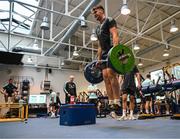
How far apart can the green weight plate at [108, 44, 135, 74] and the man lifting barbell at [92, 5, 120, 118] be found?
124mm

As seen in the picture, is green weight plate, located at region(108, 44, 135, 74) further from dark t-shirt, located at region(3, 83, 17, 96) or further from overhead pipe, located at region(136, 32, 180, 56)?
overhead pipe, located at region(136, 32, 180, 56)

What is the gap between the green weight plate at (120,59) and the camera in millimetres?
2146

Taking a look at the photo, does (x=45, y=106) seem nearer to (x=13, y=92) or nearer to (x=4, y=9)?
(x=13, y=92)

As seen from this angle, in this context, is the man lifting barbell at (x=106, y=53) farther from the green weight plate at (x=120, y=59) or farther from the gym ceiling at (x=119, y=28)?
the gym ceiling at (x=119, y=28)

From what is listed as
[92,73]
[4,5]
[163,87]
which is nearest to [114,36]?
[92,73]

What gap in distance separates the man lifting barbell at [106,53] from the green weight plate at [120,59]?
4.9 inches

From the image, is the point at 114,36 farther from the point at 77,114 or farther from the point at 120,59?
the point at 77,114

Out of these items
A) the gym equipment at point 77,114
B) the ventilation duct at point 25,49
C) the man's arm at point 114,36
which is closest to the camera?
the man's arm at point 114,36

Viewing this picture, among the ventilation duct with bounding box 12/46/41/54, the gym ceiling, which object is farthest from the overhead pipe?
the ventilation duct with bounding box 12/46/41/54

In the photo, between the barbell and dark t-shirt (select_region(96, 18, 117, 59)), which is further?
dark t-shirt (select_region(96, 18, 117, 59))

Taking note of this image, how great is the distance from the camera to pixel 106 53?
8.41 ft

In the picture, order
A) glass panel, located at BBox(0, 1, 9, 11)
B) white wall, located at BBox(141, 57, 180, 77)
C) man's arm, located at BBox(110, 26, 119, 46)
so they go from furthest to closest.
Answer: white wall, located at BBox(141, 57, 180, 77)
glass panel, located at BBox(0, 1, 9, 11)
man's arm, located at BBox(110, 26, 119, 46)

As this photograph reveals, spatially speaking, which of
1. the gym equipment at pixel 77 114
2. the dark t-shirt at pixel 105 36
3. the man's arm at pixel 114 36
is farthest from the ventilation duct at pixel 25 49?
the man's arm at pixel 114 36

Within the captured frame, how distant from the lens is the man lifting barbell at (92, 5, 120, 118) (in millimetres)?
2346
